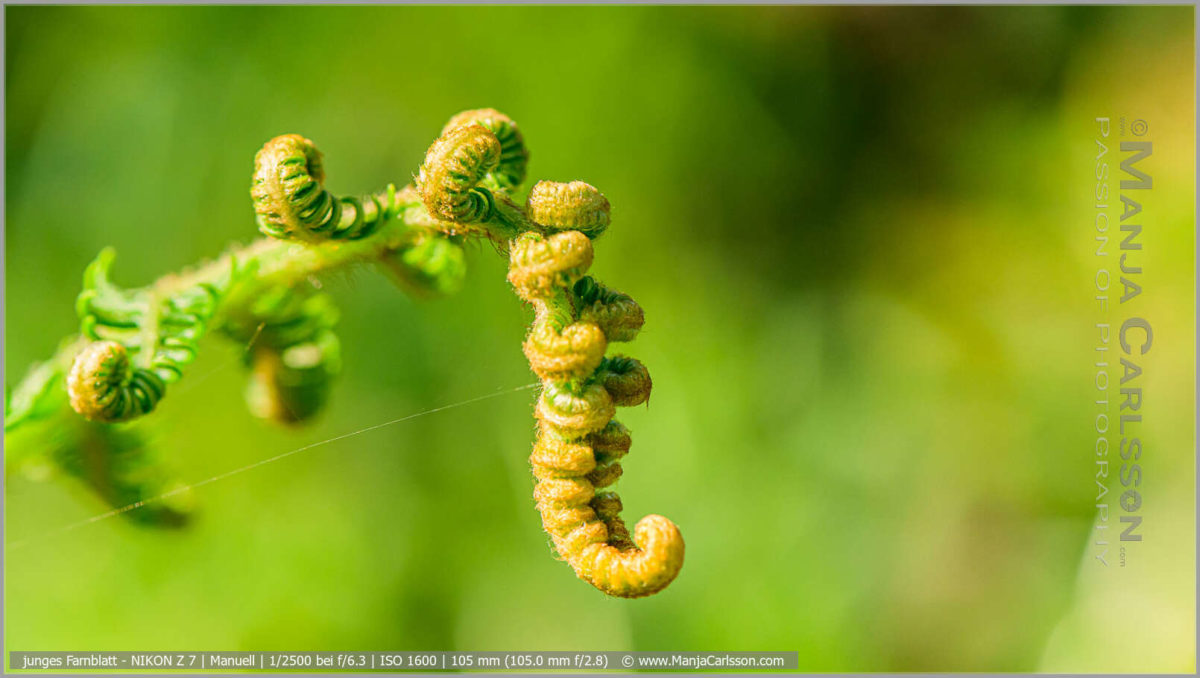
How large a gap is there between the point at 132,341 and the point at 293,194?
1.95 feet

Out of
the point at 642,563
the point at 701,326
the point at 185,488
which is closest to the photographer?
the point at 642,563

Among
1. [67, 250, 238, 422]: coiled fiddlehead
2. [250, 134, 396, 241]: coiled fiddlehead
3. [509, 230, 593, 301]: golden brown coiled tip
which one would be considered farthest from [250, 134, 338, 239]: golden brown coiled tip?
[509, 230, 593, 301]: golden brown coiled tip

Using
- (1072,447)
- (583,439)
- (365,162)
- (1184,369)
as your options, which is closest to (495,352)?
(365,162)

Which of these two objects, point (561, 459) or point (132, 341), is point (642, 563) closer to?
point (561, 459)

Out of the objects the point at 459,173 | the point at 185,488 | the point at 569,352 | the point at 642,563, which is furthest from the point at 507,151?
the point at 185,488

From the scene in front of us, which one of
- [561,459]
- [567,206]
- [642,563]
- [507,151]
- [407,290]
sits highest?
[507,151]

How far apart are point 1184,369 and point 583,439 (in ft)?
12.0

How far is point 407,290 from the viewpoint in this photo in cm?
215

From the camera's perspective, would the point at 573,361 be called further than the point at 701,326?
No

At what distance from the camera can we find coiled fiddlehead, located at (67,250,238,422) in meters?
1.75

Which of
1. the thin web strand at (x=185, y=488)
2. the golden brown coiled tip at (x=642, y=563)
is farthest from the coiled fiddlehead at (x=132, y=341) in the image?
the golden brown coiled tip at (x=642, y=563)

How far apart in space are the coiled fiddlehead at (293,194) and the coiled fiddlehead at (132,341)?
1.13 feet

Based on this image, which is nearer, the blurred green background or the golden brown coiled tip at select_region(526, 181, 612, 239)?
the golden brown coiled tip at select_region(526, 181, 612, 239)

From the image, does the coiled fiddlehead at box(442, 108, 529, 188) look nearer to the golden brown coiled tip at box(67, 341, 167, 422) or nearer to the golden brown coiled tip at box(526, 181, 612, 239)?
the golden brown coiled tip at box(526, 181, 612, 239)
